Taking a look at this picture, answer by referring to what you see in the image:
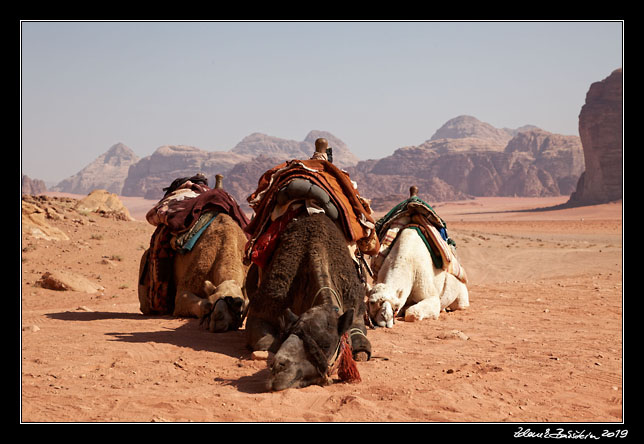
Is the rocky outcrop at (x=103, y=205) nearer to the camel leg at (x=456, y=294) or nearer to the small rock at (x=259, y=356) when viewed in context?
the camel leg at (x=456, y=294)

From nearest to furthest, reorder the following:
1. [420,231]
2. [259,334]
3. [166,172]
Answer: [259,334] → [420,231] → [166,172]

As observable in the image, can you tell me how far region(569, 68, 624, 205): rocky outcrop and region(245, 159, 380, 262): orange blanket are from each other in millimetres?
68719

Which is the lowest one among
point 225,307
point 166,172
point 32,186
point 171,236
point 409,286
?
point 225,307

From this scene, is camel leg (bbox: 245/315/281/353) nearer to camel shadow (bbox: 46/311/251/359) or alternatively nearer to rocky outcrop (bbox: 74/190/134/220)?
camel shadow (bbox: 46/311/251/359)

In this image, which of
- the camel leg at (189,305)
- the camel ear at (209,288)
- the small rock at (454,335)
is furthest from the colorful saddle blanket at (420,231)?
the camel leg at (189,305)

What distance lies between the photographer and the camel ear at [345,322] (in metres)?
5.08

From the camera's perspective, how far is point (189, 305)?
8.48 metres

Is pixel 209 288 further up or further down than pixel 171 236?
further down

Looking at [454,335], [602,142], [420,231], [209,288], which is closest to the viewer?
[454,335]

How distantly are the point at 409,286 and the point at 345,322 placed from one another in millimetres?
4079

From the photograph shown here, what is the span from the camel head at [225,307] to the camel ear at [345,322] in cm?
280

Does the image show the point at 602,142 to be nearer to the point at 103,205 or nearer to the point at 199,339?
the point at 103,205

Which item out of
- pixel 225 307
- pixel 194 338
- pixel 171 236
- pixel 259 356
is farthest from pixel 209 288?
pixel 259 356

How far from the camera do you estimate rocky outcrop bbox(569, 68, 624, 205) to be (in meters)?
70.1
